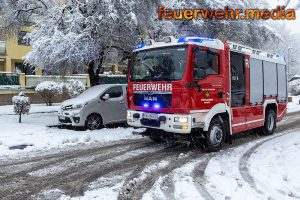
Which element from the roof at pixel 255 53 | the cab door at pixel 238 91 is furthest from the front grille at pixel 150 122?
the roof at pixel 255 53

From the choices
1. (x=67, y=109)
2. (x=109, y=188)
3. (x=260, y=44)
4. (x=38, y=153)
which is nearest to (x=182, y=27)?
(x=260, y=44)

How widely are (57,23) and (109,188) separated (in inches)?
376

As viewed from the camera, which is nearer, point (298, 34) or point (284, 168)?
point (284, 168)

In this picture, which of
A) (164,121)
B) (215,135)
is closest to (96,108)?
(164,121)

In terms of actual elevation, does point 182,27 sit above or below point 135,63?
above

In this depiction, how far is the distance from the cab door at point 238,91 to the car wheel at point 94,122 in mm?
5154

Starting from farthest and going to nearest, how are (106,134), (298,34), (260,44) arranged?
(298,34) < (260,44) < (106,134)

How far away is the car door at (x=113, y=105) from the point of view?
42.7 feet

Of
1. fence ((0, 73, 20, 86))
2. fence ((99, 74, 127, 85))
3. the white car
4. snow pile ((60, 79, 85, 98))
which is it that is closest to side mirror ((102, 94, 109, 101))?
the white car

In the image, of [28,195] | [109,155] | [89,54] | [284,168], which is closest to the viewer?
[28,195]

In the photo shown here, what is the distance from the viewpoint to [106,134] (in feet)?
38.5

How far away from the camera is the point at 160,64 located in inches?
354

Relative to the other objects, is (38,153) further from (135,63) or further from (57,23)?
(57,23)

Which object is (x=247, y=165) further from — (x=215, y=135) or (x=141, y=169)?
(x=141, y=169)
